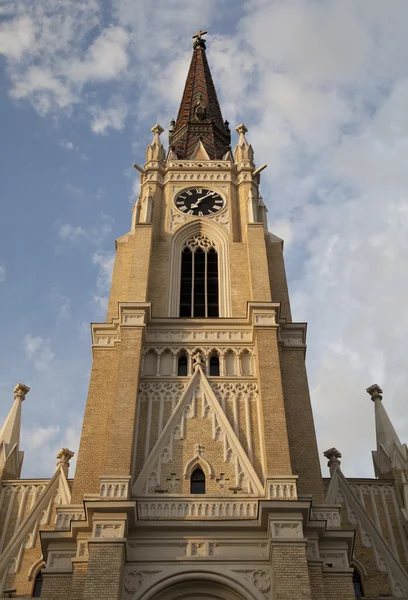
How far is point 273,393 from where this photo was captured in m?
21.1

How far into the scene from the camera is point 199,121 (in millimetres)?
39031

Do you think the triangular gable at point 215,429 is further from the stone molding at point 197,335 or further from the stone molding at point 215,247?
the stone molding at point 215,247

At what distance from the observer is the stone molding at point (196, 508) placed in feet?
60.8

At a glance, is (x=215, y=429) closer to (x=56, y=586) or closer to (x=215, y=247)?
(x=56, y=586)

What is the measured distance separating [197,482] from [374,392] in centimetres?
830

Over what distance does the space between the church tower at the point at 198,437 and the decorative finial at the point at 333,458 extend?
7.44 ft

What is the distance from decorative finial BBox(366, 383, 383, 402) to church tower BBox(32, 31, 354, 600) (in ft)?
11.3

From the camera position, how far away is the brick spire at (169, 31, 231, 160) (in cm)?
3628

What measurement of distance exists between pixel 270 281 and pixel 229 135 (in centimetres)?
1584

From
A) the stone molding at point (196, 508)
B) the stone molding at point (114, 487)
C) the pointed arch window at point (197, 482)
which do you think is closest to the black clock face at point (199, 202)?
the pointed arch window at point (197, 482)

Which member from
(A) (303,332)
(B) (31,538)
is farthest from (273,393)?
(B) (31,538)

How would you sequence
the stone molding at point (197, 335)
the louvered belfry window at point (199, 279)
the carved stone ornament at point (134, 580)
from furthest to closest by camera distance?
the louvered belfry window at point (199, 279), the stone molding at point (197, 335), the carved stone ornament at point (134, 580)

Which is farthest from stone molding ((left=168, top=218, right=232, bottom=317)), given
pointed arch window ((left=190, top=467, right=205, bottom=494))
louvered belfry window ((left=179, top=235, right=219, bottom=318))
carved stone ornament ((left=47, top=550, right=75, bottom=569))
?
carved stone ornament ((left=47, top=550, right=75, bottom=569))

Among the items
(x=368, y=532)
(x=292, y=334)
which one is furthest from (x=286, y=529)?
(x=292, y=334)
